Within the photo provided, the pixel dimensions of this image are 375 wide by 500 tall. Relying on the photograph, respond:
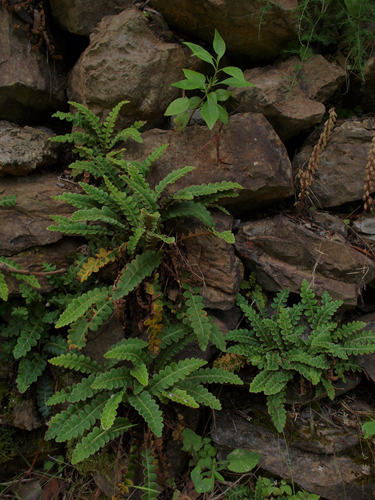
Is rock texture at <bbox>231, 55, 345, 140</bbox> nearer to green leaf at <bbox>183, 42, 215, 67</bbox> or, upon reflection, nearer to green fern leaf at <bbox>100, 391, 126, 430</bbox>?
green leaf at <bbox>183, 42, 215, 67</bbox>

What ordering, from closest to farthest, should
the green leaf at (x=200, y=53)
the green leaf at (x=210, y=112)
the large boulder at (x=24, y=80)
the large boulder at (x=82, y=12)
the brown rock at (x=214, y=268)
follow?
the green leaf at (x=200, y=53) → the green leaf at (x=210, y=112) → the brown rock at (x=214, y=268) → the large boulder at (x=24, y=80) → the large boulder at (x=82, y=12)

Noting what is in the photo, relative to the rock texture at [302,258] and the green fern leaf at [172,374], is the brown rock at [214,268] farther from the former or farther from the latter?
the green fern leaf at [172,374]

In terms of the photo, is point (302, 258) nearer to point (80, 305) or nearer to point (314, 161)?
point (314, 161)

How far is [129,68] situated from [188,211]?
209 centimetres

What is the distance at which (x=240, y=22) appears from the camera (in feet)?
14.5

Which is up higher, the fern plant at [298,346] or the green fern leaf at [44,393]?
the fern plant at [298,346]

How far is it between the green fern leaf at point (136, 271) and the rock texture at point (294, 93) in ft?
7.60

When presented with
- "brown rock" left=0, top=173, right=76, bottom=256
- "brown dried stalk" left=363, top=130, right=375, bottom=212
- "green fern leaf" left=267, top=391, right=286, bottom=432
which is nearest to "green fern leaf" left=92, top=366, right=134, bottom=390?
"green fern leaf" left=267, top=391, right=286, bottom=432

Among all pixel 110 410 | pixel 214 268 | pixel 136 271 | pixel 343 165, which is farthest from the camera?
pixel 343 165

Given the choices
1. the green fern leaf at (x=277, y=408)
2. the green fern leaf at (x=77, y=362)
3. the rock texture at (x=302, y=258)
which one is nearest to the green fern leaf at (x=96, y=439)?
the green fern leaf at (x=77, y=362)

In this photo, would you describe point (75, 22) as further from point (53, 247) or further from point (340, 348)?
point (340, 348)

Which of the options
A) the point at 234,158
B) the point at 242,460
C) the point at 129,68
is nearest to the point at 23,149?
the point at 129,68

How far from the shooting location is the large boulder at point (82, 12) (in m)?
4.61

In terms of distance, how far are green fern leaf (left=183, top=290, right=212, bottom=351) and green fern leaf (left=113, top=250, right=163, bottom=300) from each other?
17.8 inches
